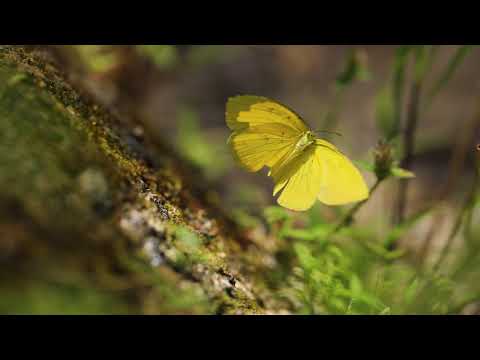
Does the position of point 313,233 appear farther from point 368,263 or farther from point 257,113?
point 257,113

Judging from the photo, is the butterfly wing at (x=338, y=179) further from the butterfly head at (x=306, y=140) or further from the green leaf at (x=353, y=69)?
the green leaf at (x=353, y=69)

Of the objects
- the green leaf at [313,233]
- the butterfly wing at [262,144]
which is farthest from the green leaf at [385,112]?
the butterfly wing at [262,144]

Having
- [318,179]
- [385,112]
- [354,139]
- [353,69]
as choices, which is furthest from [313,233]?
[354,139]

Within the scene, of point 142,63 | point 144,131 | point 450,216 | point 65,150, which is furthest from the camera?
point 450,216

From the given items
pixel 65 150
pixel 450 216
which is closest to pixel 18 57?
pixel 65 150

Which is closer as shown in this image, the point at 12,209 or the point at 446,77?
the point at 12,209

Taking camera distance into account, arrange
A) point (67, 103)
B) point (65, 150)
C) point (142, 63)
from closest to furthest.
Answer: point (65, 150)
point (67, 103)
point (142, 63)

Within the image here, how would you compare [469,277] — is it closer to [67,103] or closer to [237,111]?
[237,111]

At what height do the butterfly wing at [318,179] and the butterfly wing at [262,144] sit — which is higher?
the butterfly wing at [262,144]
